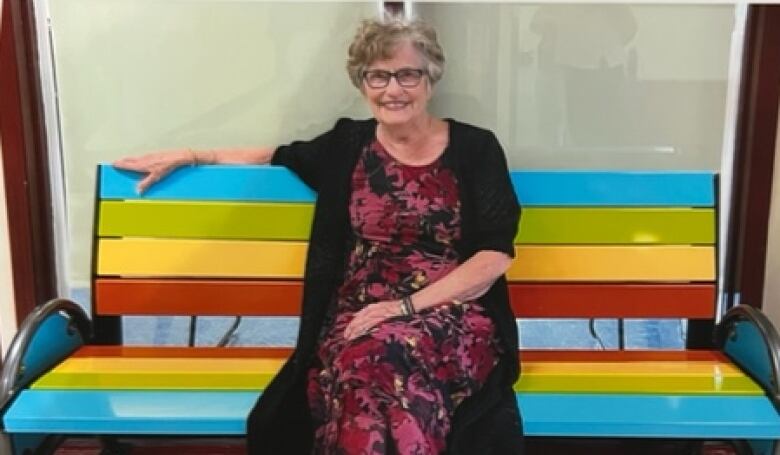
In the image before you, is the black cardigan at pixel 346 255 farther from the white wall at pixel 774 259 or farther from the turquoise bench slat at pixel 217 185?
the white wall at pixel 774 259

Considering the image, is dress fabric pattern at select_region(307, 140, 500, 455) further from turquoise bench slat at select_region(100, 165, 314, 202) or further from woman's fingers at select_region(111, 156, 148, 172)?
woman's fingers at select_region(111, 156, 148, 172)

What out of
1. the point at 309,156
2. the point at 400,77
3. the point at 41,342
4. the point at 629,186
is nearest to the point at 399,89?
the point at 400,77

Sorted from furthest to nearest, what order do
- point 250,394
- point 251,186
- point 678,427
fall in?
point 251,186 < point 250,394 < point 678,427

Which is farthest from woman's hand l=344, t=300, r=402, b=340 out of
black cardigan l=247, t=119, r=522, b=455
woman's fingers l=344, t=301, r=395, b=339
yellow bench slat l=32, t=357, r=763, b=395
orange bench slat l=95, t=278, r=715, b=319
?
orange bench slat l=95, t=278, r=715, b=319

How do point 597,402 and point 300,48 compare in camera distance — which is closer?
point 597,402

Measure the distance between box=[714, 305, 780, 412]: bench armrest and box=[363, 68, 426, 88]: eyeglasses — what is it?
94 cm

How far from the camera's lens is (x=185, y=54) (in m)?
2.70

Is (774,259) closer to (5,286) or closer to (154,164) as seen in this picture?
(154,164)

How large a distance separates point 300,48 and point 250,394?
975 mm

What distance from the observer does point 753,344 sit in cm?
230

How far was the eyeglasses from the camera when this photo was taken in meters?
2.28

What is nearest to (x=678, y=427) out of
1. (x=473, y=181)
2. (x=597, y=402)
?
(x=597, y=402)

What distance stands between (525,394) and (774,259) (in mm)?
917

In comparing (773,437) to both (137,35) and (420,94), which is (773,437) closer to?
(420,94)
